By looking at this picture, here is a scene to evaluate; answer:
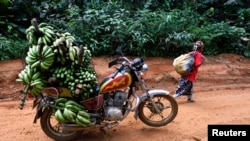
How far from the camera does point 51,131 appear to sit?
17.8 feet

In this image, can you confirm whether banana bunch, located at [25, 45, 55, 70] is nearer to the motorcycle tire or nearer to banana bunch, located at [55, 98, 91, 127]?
banana bunch, located at [55, 98, 91, 127]

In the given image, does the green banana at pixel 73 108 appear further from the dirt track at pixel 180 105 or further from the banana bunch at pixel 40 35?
the banana bunch at pixel 40 35

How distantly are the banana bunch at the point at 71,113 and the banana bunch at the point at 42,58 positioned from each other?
542 mm

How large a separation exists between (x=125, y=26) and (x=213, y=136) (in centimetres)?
455

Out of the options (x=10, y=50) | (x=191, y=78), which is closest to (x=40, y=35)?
(x=191, y=78)

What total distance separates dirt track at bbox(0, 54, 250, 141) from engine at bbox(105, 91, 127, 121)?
0.43 metres

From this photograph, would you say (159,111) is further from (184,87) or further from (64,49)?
(64,49)

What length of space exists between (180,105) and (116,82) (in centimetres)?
220

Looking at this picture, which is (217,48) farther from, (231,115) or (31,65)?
(31,65)

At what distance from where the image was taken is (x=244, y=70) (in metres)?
9.13

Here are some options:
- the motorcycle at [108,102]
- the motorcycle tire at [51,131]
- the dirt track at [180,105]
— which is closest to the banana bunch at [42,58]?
the motorcycle at [108,102]

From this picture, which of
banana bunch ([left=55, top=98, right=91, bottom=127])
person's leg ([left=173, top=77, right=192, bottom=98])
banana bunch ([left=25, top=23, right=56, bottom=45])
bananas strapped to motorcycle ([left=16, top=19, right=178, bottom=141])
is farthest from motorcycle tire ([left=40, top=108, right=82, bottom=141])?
person's leg ([left=173, top=77, right=192, bottom=98])

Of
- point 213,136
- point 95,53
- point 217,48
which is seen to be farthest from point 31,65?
point 217,48

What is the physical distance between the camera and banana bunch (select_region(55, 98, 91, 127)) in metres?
4.91
